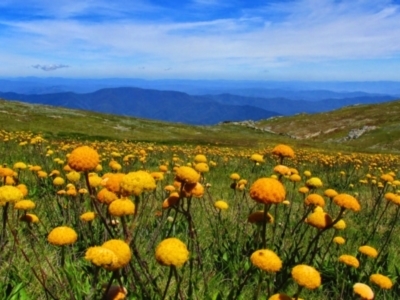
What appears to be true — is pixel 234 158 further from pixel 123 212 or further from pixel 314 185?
pixel 123 212

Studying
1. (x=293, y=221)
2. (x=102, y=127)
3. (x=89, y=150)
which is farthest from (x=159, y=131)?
(x=89, y=150)

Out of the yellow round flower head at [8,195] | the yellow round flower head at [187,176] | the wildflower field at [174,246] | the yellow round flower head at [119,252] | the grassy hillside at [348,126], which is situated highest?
the yellow round flower head at [187,176]

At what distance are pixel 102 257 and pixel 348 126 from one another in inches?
3582

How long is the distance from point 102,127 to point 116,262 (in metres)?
58.3

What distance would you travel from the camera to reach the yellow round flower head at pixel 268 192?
2754 millimetres

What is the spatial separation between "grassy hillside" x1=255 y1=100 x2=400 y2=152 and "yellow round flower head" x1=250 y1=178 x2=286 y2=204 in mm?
62865

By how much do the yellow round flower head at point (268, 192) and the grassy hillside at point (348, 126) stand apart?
62.9 metres

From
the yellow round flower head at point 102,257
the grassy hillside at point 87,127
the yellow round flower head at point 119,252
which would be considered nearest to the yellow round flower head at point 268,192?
the yellow round flower head at point 119,252

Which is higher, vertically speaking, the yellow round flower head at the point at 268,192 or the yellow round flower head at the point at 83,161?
the yellow round flower head at the point at 83,161

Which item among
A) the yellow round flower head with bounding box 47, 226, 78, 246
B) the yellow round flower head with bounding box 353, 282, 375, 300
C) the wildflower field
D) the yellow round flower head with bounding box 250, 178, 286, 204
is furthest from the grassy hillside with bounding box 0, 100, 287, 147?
the yellow round flower head with bounding box 353, 282, 375, 300

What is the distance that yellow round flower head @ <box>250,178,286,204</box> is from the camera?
275cm

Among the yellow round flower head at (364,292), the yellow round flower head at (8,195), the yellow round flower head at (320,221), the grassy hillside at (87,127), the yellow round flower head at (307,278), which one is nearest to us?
the yellow round flower head at (307,278)

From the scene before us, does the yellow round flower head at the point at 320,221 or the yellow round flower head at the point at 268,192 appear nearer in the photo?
the yellow round flower head at the point at 268,192

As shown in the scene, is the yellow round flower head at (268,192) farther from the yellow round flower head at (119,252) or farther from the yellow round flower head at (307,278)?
the yellow round flower head at (119,252)
